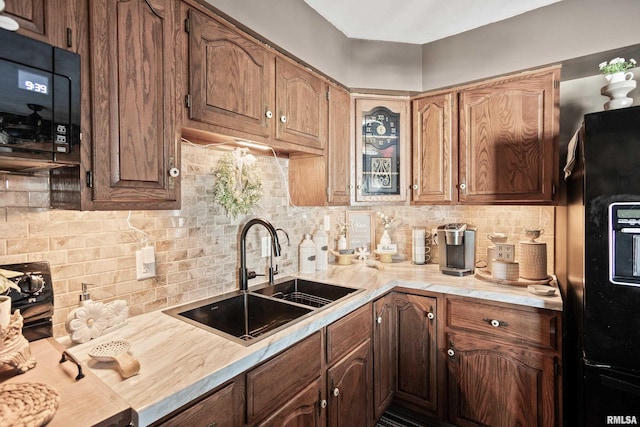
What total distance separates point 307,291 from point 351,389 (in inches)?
23.3

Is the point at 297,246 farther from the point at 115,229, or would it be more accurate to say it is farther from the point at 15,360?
the point at 15,360

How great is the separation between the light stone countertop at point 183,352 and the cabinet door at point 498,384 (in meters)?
0.29

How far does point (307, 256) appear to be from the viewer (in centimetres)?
214

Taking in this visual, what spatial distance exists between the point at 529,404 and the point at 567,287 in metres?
0.67

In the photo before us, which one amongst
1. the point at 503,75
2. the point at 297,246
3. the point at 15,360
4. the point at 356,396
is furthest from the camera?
the point at 297,246

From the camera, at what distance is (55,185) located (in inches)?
42.9

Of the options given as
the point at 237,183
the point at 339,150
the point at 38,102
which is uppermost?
the point at 339,150

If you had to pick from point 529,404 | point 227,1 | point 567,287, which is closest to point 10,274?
point 227,1

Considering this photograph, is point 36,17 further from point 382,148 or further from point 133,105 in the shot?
point 382,148

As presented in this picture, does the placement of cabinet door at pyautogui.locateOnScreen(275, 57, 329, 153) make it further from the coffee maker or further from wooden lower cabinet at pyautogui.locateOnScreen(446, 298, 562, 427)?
wooden lower cabinet at pyautogui.locateOnScreen(446, 298, 562, 427)

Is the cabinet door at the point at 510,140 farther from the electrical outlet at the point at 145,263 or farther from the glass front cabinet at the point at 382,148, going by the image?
the electrical outlet at the point at 145,263

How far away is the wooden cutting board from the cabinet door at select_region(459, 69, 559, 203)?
213 cm

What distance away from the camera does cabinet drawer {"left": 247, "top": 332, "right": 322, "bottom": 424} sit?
1.08m

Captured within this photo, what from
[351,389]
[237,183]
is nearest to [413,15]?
[237,183]
